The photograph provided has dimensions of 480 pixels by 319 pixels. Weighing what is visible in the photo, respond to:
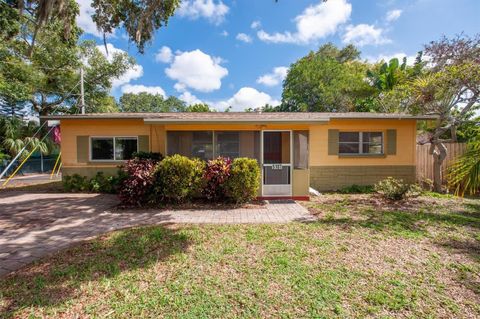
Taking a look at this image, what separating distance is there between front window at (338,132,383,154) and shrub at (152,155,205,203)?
6768 millimetres

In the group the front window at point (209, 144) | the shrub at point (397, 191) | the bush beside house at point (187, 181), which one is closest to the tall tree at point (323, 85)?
the shrub at point (397, 191)

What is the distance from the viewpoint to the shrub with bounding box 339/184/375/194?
9860mm

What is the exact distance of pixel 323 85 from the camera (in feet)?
81.5

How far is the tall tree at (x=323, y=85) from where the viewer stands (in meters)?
Result: 23.0

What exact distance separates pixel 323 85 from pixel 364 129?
16347 millimetres

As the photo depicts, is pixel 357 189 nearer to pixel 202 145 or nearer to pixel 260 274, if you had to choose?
pixel 202 145

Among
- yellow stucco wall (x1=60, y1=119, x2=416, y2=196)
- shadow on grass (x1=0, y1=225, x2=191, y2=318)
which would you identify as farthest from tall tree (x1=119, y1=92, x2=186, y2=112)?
shadow on grass (x1=0, y1=225, x2=191, y2=318)

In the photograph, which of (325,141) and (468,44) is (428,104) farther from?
(325,141)

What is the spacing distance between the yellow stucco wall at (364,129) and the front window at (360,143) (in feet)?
0.81

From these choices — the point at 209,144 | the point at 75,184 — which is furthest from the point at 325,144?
the point at 75,184

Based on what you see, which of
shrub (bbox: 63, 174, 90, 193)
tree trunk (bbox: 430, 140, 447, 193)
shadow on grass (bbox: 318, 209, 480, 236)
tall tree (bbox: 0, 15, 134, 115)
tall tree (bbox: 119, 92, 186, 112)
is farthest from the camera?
tall tree (bbox: 119, 92, 186, 112)

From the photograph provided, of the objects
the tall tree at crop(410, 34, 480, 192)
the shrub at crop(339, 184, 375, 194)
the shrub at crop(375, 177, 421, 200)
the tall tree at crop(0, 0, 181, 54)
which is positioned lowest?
the shrub at crop(339, 184, 375, 194)

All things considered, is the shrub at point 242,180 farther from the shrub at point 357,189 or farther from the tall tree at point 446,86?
the tall tree at point 446,86

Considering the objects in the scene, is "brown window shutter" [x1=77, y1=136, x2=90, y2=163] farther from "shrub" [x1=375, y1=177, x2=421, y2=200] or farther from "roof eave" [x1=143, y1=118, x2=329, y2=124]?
"shrub" [x1=375, y1=177, x2=421, y2=200]
